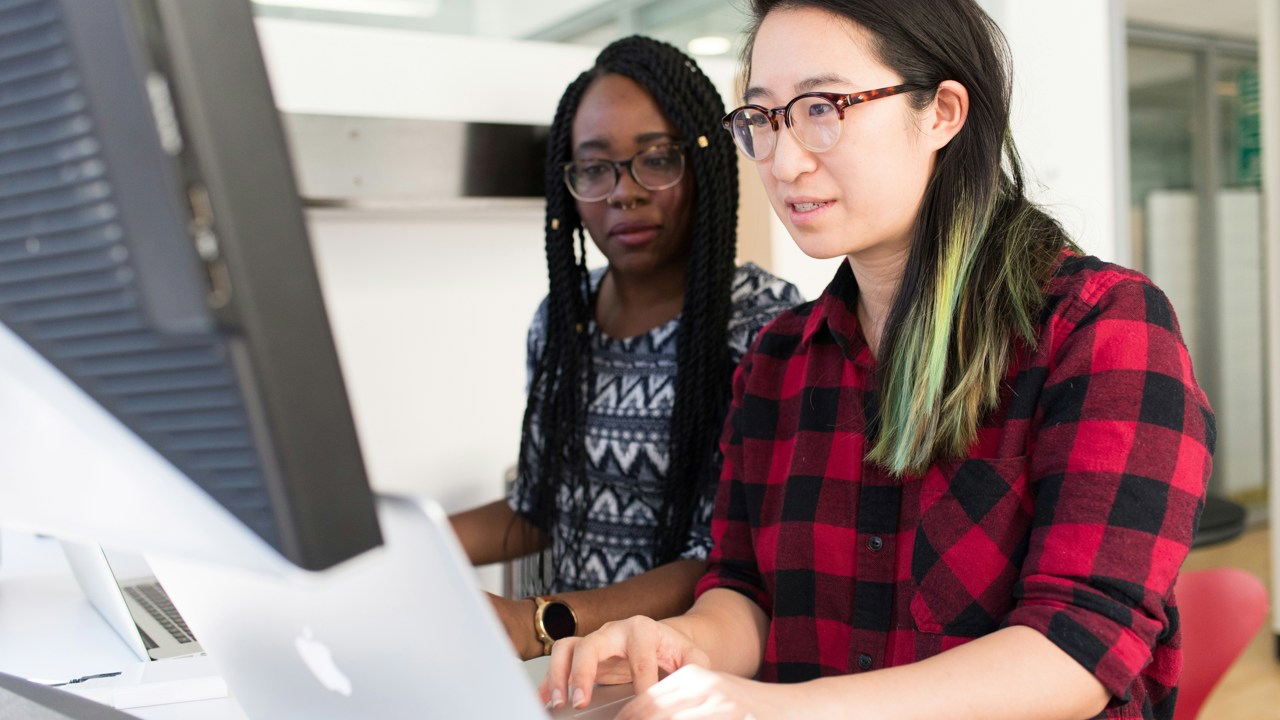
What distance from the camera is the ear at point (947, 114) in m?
1.00

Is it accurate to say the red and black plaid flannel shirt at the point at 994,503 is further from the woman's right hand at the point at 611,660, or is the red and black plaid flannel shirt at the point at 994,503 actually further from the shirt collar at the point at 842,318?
the woman's right hand at the point at 611,660

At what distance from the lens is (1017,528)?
3.03 ft

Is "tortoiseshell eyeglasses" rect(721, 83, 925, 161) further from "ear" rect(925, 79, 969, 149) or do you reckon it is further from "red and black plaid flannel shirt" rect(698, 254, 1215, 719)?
"red and black plaid flannel shirt" rect(698, 254, 1215, 719)

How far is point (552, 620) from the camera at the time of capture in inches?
46.0

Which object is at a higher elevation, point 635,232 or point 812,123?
point 812,123

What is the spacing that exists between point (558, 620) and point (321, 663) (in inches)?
24.5

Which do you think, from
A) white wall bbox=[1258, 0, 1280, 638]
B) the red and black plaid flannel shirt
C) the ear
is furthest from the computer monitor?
white wall bbox=[1258, 0, 1280, 638]

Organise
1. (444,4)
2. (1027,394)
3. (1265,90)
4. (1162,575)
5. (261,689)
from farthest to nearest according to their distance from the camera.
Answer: (1265,90)
(444,4)
(1027,394)
(1162,575)
(261,689)

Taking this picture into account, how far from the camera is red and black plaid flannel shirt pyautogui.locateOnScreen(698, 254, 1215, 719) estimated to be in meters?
0.81

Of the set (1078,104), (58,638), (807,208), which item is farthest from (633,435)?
(1078,104)

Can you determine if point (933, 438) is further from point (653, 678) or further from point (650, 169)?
point (650, 169)

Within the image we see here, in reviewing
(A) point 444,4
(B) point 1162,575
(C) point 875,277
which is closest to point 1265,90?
(A) point 444,4

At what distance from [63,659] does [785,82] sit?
2.82ft

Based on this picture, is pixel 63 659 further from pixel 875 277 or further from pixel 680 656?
pixel 875 277
